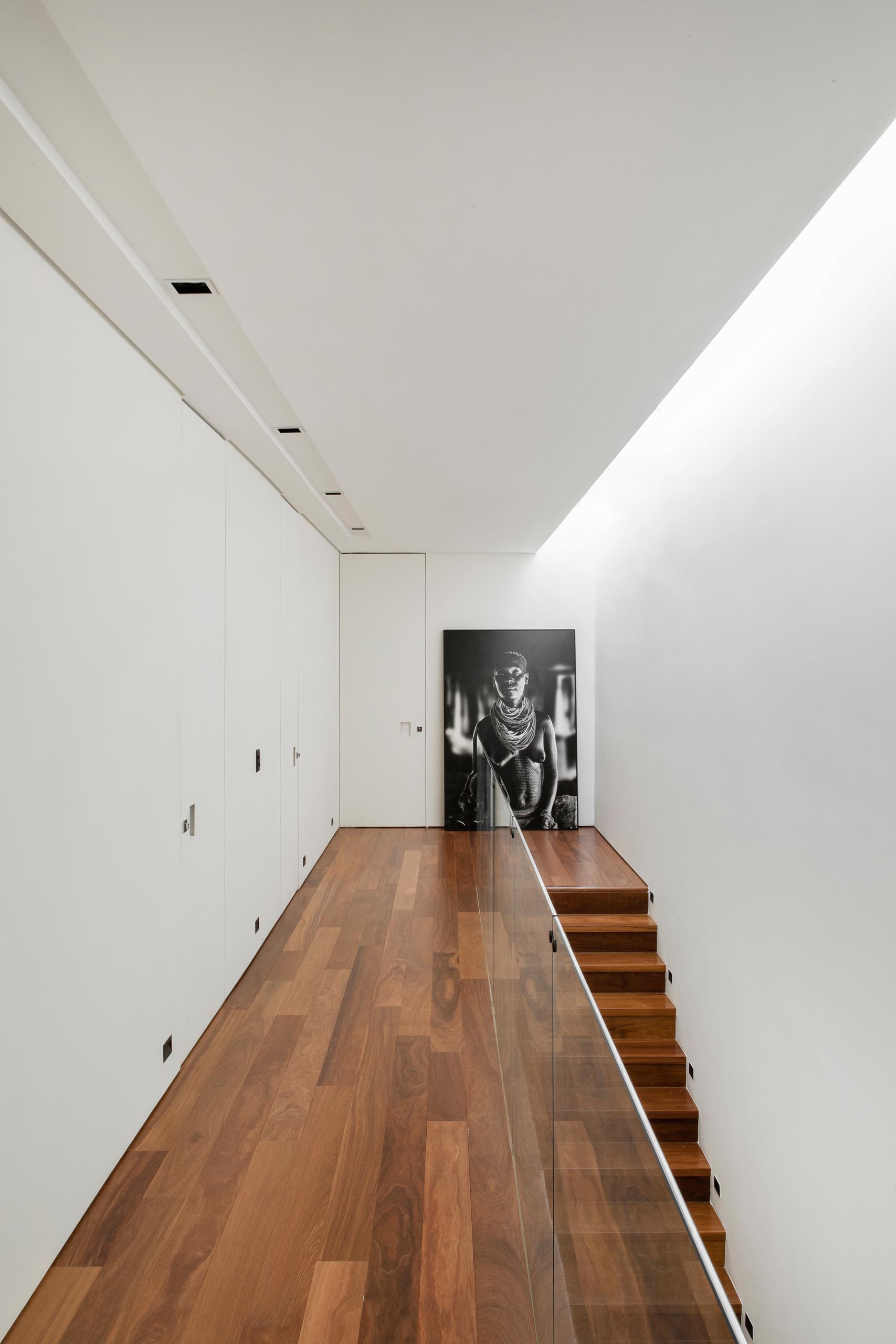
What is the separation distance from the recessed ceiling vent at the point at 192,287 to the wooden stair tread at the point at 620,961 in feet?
12.8

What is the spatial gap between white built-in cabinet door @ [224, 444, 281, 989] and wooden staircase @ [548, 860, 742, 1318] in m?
2.00

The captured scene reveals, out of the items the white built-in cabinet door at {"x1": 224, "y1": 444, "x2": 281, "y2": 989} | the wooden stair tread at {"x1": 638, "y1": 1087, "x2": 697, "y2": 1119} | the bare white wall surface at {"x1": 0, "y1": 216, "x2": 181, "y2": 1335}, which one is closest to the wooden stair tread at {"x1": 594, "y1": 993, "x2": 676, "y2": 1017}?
the wooden stair tread at {"x1": 638, "y1": 1087, "x2": 697, "y2": 1119}

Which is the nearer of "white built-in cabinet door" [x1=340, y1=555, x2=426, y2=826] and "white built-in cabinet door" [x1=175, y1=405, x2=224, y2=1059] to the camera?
"white built-in cabinet door" [x1=175, y1=405, x2=224, y2=1059]

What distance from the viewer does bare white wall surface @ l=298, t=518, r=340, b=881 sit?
5191mm

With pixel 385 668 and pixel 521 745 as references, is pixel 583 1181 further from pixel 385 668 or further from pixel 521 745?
pixel 385 668

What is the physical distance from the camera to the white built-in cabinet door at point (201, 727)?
9.22ft

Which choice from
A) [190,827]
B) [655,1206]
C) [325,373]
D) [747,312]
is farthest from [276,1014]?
[747,312]

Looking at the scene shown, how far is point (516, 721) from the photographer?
648 centimetres

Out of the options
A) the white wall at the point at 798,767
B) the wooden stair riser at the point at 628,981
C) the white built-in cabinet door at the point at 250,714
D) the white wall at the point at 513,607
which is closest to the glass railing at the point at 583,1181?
the white wall at the point at 798,767

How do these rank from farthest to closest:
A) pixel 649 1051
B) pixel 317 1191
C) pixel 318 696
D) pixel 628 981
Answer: pixel 318 696, pixel 628 981, pixel 649 1051, pixel 317 1191

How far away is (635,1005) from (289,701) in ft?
9.71

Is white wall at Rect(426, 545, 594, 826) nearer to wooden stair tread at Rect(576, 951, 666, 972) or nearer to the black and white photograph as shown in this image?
the black and white photograph

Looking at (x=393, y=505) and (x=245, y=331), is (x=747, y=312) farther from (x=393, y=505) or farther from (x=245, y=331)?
(x=393, y=505)

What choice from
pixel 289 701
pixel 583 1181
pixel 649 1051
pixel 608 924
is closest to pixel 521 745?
pixel 608 924
